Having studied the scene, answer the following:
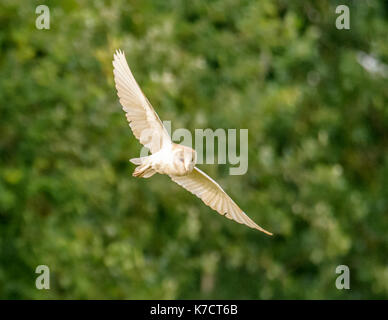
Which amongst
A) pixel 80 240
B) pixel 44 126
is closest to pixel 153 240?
pixel 80 240

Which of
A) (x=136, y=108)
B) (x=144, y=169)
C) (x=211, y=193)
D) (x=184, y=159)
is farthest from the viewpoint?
(x=211, y=193)

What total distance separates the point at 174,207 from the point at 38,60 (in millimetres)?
1696

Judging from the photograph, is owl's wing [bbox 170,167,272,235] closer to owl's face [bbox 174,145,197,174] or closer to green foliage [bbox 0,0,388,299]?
owl's face [bbox 174,145,197,174]

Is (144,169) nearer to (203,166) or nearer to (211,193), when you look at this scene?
(211,193)

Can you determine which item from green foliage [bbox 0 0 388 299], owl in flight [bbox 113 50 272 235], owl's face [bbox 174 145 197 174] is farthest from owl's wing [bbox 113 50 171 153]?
green foliage [bbox 0 0 388 299]

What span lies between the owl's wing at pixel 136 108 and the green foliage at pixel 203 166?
3.13 meters

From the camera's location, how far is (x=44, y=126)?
7.23 m

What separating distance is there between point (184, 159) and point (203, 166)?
418cm

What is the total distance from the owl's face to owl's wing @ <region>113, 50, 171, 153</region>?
143 millimetres

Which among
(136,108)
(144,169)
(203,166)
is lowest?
(144,169)

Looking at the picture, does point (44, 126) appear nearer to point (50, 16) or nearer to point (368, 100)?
point (50, 16)

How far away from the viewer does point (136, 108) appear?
3.83 metres

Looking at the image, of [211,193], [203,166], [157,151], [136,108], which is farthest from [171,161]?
[203,166]

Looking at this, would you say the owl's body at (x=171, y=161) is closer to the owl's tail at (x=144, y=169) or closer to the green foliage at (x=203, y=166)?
the owl's tail at (x=144, y=169)
